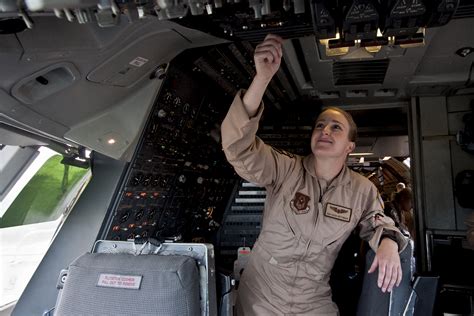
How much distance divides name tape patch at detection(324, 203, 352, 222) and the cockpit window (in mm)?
1506

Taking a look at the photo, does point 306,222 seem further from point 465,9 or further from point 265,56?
point 465,9

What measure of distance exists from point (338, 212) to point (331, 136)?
40 centimetres

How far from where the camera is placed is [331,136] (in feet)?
6.80

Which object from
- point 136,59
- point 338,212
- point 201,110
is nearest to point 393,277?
point 338,212

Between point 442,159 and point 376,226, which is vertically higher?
point 442,159

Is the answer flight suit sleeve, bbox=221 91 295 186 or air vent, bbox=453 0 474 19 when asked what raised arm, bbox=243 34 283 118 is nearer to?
flight suit sleeve, bbox=221 91 295 186

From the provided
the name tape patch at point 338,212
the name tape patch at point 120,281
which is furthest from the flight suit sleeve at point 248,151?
the name tape patch at point 120,281

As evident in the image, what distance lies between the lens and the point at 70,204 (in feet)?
8.25

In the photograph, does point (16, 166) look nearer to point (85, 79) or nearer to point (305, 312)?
point (85, 79)

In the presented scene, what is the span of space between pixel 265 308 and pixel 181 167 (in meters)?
1.33

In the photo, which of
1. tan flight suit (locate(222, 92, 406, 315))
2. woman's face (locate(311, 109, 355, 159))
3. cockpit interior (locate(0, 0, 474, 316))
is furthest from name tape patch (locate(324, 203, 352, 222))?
cockpit interior (locate(0, 0, 474, 316))

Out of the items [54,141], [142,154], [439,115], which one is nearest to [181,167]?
[142,154]

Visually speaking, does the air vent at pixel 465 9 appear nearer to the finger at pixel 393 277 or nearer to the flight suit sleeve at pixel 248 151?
the flight suit sleeve at pixel 248 151

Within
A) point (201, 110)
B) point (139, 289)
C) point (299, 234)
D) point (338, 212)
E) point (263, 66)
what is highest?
point (201, 110)
